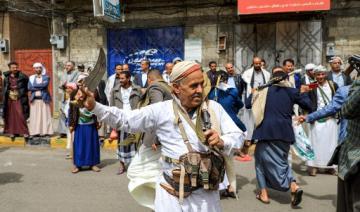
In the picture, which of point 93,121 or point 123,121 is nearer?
point 123,121

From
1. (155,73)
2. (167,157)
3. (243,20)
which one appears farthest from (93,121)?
(243,20)

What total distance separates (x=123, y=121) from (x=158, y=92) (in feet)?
6.03

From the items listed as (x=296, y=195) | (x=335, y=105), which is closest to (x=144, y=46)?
(x=296, y=195)

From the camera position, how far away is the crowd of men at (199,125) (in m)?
2.77

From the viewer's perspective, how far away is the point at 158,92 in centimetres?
461

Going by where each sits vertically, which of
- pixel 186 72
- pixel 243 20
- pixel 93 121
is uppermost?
pixel 243 20

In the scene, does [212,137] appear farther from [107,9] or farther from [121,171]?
[107,9]

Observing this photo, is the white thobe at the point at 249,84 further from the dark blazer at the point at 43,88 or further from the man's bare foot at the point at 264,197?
the dark blazer at the point at 43,88

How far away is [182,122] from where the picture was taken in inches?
111

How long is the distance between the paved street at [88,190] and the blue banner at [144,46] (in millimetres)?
4879

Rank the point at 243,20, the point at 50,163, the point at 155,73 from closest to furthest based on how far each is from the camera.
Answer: the point at 155,73
the point at 50,163
the point at 243,20

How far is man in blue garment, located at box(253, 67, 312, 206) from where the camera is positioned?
5.44 metres

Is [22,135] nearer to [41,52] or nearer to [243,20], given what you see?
[41,52]

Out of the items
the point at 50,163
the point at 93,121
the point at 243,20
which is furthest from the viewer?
the point at 243,20
